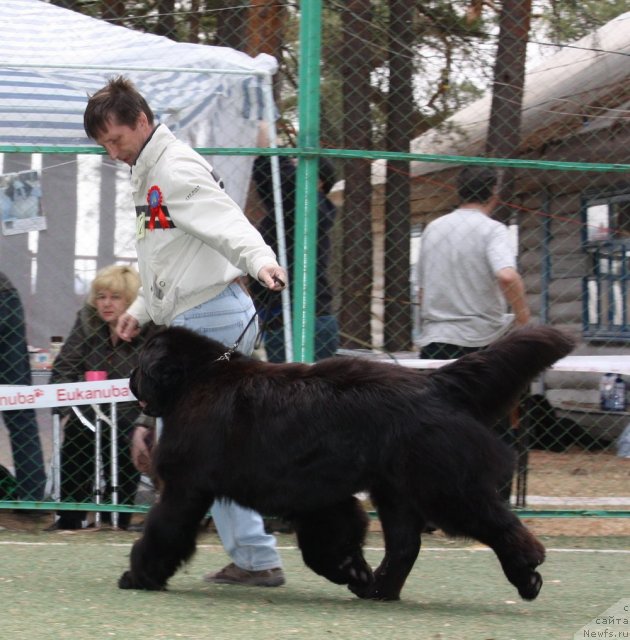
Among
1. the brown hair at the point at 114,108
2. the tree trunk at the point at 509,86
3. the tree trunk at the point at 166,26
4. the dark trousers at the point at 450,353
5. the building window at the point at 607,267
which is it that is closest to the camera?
the brown hair at the point at 114,108

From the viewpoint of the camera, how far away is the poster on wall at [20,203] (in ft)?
22.4

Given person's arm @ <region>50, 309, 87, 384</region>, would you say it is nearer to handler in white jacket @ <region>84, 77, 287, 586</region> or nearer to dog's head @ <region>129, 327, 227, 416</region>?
handler in white jacket @ <region>84, 77, 287, 586</region>

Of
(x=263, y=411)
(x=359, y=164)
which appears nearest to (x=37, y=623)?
(x=263, y=411)

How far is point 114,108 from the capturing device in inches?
173

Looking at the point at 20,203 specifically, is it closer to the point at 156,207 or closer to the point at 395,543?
the point at 156,207

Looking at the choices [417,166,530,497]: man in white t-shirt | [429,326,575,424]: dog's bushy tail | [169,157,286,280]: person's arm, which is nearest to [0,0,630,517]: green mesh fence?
[417,166,530,497]: man in white t-shirt

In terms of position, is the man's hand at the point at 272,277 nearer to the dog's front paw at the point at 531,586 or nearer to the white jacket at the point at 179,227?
the white jacket at the point at 179,227

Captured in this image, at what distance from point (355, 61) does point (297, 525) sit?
430 cm

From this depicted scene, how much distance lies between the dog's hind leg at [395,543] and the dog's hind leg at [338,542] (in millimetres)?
98

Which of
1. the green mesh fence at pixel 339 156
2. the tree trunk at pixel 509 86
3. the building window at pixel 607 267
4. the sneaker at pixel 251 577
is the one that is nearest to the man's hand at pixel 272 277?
the sneaker at pixel 251 577

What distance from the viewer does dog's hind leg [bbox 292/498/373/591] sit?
4.34 m

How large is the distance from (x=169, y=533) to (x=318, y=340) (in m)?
2.52

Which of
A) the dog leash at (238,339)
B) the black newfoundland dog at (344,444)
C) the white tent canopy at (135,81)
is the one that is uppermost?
the white tent canopy at (135,81)

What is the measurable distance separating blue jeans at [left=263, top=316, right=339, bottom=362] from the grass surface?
107cm
